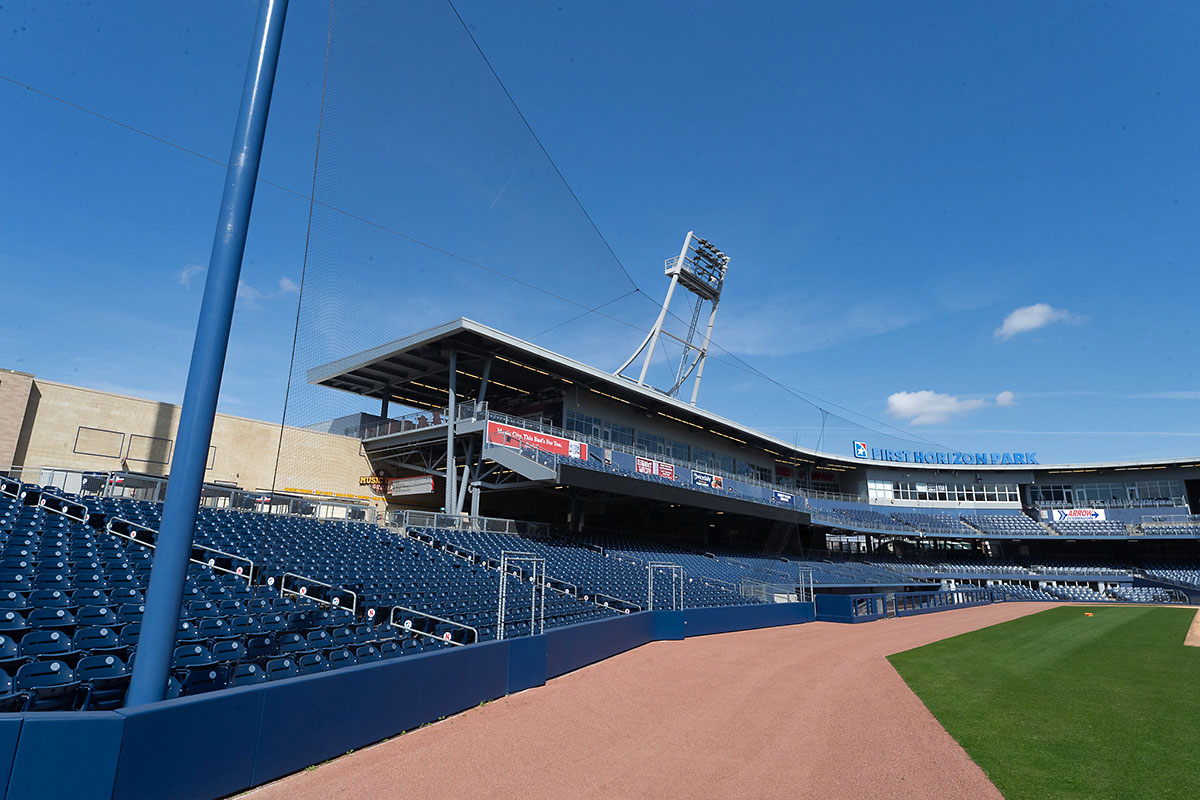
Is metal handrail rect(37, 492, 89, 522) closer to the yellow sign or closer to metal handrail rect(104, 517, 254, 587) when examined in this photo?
metal handrail rect(104, 517, 254, 587)

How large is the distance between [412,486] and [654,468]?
13.2 m

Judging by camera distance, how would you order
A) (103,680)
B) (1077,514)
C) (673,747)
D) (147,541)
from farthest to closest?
1. (1077,514)
2. (147,541)
3. (673,747)
4. (103,680)

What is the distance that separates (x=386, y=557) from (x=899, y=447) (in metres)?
58.3

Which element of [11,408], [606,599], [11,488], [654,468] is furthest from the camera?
[654,468]

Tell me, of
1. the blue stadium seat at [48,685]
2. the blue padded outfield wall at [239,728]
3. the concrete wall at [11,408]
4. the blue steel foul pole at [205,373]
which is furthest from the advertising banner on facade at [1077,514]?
the concrete wall at [11,408]

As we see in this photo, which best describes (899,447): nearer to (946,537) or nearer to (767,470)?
(946,537)

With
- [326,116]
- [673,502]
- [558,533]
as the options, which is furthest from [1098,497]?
[326,116]

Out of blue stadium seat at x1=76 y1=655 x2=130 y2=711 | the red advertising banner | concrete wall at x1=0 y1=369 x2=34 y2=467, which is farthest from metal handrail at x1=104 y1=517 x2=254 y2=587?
the red advertising banner

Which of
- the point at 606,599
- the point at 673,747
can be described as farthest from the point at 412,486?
the point at 673,747

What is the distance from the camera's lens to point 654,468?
116 ft

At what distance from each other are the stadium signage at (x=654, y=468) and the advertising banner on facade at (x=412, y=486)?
1129cm

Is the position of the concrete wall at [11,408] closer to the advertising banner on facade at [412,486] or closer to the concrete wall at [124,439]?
the concrete wall at [124,439]

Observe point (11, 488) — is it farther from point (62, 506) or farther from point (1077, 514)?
point (1077, 514)

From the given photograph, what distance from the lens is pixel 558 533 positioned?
28.7 metres
